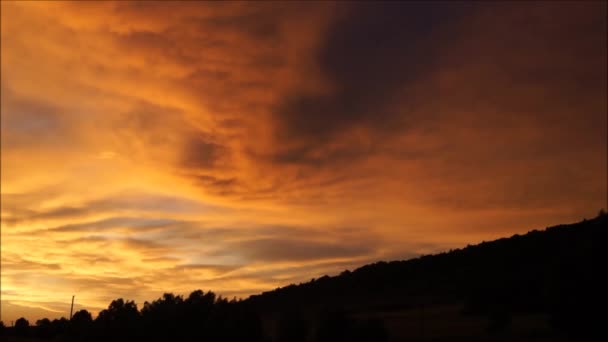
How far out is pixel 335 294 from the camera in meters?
95.8

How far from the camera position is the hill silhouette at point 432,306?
36.2 meters

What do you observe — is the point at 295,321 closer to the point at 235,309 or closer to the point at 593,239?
the point at 235,309

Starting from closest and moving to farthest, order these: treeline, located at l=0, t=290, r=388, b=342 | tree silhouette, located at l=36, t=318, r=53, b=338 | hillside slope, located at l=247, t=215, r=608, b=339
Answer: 1. hillside slope, located at l=247, t=215, r=608, b=339
2. treeline, located at l=0, t=290, r=388, b=342
3. tree silhouette, located at l=36, t=318, r=53, b=338

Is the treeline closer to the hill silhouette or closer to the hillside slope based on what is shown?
the hill silhouette

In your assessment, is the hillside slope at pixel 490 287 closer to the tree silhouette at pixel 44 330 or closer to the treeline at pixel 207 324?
the treeline at pixel 207 324

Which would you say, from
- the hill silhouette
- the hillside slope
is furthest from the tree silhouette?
the hillside slope

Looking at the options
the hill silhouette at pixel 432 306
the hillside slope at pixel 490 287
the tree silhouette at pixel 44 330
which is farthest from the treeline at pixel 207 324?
the tree silhouette at pixel 44 330

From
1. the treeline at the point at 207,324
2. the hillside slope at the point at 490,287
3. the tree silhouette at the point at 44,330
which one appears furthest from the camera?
the tree silhouette at the point at 44,330

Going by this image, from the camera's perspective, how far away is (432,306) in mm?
67188

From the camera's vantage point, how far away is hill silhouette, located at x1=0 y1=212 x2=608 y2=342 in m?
36.2

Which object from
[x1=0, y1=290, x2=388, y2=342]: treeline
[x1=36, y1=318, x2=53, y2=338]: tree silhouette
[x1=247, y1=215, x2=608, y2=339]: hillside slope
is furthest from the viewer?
[x1=36, y1=318, x2=53, y2=338]: tree silhouette

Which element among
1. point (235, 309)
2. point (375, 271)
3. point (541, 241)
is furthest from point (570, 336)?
point (375, 271)

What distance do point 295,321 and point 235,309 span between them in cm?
725

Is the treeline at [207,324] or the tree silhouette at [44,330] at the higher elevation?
the tree silhouette at [44,330]
